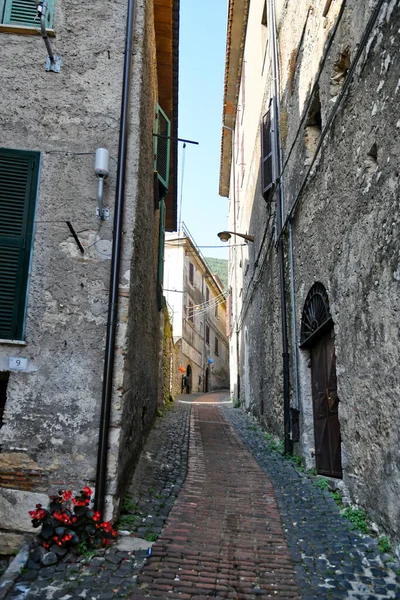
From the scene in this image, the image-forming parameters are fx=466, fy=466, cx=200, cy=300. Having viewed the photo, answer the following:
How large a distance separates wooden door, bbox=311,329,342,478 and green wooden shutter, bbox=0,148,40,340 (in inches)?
130

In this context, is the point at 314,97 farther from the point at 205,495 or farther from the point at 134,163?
the point at 205,495

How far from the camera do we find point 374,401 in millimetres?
3707

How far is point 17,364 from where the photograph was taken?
4043 millimetres

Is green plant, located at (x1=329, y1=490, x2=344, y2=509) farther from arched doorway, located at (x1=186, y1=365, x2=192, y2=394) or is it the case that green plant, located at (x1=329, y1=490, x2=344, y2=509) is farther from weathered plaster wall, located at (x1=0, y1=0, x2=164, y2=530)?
arched doorway, located at (x1=186, y1=365, x2=192, y2=394)

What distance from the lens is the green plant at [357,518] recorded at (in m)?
3.74

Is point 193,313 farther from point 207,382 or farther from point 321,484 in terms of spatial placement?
point 321,484

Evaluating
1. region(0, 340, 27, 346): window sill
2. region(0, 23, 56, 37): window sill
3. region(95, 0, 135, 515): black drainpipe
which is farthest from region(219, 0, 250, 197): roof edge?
A: region(0, 340, 27, 346): window sill

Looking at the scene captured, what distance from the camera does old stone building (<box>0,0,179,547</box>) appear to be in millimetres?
3926

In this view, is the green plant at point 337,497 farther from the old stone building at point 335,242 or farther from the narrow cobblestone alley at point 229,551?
the old stone building at point 335,242

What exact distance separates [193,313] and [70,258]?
72.7 ft

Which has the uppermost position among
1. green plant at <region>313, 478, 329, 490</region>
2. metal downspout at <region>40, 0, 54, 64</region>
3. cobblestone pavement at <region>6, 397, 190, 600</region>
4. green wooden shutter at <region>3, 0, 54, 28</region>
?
green wooden shutter at <region>3, 0, 54, 28</region>

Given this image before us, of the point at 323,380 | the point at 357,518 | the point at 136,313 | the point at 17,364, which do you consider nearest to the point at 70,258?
the point at 17,364

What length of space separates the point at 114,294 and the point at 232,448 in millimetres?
3846

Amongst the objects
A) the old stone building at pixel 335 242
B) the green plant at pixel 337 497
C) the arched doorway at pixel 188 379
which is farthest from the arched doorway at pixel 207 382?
the green plant at pixel 337 497
